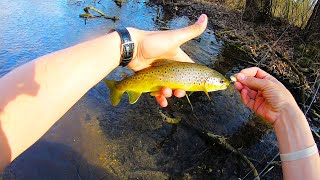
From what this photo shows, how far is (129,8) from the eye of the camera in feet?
48.6

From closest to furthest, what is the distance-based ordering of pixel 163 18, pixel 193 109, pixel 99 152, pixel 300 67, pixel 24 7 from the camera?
pixel 99 152 < pixel 193 109 < pixel 300 67 < pixel 24 7 < pixel 163 18

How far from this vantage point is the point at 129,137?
628cm

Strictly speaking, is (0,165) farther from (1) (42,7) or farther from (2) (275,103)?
(1) (42,7)

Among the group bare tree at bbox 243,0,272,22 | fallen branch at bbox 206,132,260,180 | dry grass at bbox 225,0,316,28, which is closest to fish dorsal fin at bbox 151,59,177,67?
fallen branch at bbox 206,132,260,180

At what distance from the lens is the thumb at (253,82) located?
301 cm

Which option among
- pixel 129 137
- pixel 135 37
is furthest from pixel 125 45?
pixel 129 137

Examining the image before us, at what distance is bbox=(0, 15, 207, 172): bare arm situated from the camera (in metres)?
2.30

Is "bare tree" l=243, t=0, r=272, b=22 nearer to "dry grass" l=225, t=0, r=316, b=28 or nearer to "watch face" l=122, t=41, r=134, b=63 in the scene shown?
"dry grass" l=225, t=0, r=316, b=28

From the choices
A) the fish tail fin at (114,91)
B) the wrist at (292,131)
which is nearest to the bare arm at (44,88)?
the fish tail fin at (114,91)

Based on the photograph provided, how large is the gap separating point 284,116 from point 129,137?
3.97 m

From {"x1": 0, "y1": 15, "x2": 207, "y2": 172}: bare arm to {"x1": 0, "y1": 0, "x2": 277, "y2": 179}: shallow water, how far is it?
117 inches

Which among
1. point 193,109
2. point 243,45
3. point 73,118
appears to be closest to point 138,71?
point 73,118

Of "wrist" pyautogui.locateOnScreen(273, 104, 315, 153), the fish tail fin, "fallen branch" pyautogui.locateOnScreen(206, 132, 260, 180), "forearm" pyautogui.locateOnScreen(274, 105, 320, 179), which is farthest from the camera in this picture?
"fallen branch" pyautogui.locateOnScreen(206, 132, 260, 180)

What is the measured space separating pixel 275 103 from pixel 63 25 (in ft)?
30.9
